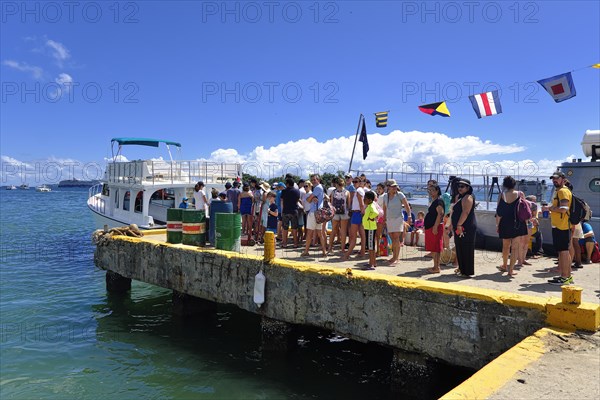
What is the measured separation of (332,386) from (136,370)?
331 cm

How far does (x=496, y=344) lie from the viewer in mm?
5004

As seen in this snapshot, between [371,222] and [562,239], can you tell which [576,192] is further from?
[371,222]

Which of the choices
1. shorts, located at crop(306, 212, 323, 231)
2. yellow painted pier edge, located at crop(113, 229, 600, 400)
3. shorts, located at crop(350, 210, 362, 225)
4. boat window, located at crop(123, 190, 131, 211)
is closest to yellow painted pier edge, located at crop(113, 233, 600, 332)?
yellow painted pier edge, located at crop(113, 229, 600, 400)

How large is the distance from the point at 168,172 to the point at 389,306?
50.8 ft

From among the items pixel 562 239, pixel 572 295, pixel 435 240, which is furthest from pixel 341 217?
pixel 572 295

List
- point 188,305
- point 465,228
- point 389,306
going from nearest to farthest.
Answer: point 389,306
point 465,228
point 188,305

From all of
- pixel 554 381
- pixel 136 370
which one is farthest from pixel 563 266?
pixel 136 370

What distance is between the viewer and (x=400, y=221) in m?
7.81

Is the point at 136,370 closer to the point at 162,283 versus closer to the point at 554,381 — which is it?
the point at 162,283

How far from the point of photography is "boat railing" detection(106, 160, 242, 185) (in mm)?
18391

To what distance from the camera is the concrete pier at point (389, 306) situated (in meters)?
4.89

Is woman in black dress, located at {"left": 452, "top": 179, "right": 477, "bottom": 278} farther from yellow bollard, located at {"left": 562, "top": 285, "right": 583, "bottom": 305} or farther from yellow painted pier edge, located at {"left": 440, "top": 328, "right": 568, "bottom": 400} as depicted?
yellow painted pier edge, located at {"left": 440, "top": 328, "right": 568, "bottom": 400}

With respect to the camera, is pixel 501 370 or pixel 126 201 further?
pixel 126 201

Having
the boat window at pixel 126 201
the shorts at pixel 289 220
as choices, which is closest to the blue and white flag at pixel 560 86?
the shorts at pixel 289 220
